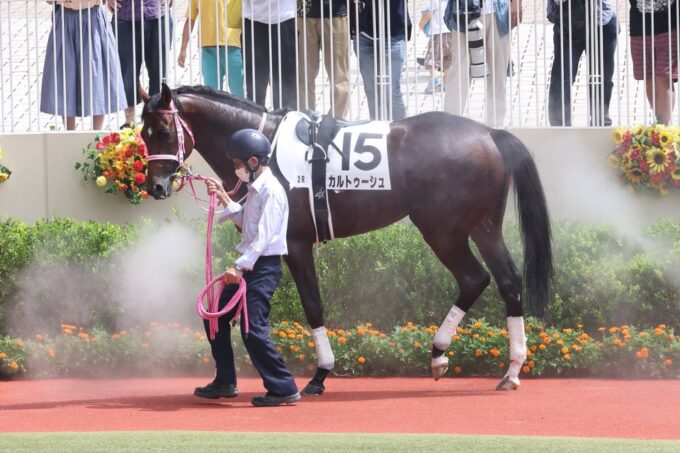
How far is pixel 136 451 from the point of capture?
744 centimetres

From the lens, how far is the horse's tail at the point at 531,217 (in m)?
10.0

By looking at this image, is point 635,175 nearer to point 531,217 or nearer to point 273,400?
point 531,217

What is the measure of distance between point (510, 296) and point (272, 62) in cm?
393

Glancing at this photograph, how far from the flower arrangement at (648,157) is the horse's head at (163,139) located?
4.41 metres

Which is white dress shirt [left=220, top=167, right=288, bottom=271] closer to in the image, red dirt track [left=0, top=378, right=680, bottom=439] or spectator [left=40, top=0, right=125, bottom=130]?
red dirt track [left=0, top=378, right=680, bottom=439]

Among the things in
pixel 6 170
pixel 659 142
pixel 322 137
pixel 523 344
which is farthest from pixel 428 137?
pixel 6 170

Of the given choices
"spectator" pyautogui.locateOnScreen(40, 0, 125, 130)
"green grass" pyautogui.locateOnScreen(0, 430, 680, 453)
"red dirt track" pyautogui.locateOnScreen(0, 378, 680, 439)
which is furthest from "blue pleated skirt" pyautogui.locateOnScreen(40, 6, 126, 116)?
"green grass" pyautogui.locateOnScreen(0, 430, 680, 453)

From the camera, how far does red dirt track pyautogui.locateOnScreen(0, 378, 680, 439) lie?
8414 millimetres

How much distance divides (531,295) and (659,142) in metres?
2.74

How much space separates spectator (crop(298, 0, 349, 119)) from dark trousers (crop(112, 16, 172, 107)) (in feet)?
4.04

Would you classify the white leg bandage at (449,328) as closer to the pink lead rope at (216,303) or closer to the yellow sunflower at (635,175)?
the pink lead rope at (216,303)

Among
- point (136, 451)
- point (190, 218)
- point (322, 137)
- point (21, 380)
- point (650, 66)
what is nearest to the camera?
point (136, 451)

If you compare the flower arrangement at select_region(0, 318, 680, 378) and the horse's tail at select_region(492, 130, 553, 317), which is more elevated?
the horse's tail at select_region(492, 130, 553, 317)

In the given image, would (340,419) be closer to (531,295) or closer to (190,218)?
(531,295)
